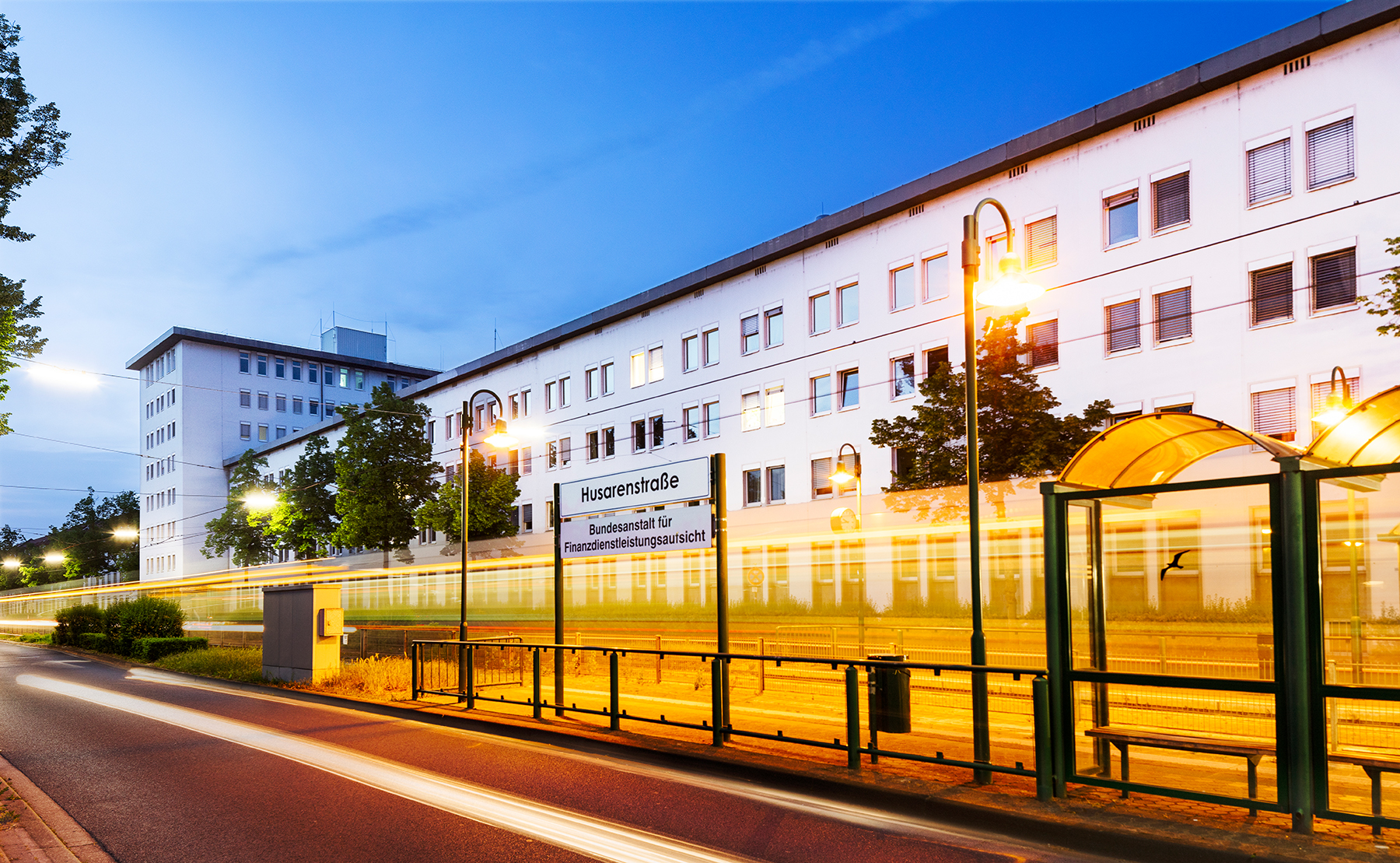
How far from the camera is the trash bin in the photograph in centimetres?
1009

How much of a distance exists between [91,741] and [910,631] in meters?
22.9

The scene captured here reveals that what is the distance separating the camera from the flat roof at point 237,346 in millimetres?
97375

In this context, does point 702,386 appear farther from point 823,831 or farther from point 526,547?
point 823,831

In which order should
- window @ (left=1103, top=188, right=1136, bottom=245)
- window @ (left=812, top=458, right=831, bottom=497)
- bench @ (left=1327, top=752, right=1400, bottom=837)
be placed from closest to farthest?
bench @ (left=1327, top=752, right=1400, bottom=837) < window @ (left=1103, top=188, right=1136, bottom=245) < window @ (left=812, top=458, right=831, bottom=497)

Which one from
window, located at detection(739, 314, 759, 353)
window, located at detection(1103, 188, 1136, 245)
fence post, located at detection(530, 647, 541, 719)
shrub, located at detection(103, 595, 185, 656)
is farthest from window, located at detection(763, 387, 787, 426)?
fence post, located at detection(530, 647, 541, 719)

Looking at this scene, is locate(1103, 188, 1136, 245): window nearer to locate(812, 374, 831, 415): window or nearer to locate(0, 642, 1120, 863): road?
locate(812, 374, 831, 415): window

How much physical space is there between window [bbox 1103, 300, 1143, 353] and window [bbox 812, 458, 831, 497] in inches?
485

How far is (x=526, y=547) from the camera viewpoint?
55.0 m

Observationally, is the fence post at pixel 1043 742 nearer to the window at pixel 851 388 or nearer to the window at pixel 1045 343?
the window at pixel 1045 343

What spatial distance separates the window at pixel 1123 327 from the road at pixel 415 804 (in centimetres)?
2513

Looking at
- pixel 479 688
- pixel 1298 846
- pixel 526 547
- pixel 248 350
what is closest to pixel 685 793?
pixel 1298 846

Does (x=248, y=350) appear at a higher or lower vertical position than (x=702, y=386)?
higher

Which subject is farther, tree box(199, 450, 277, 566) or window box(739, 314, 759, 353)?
tree box(199, 450, 277, 566)

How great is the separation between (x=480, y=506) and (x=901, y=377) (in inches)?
938
